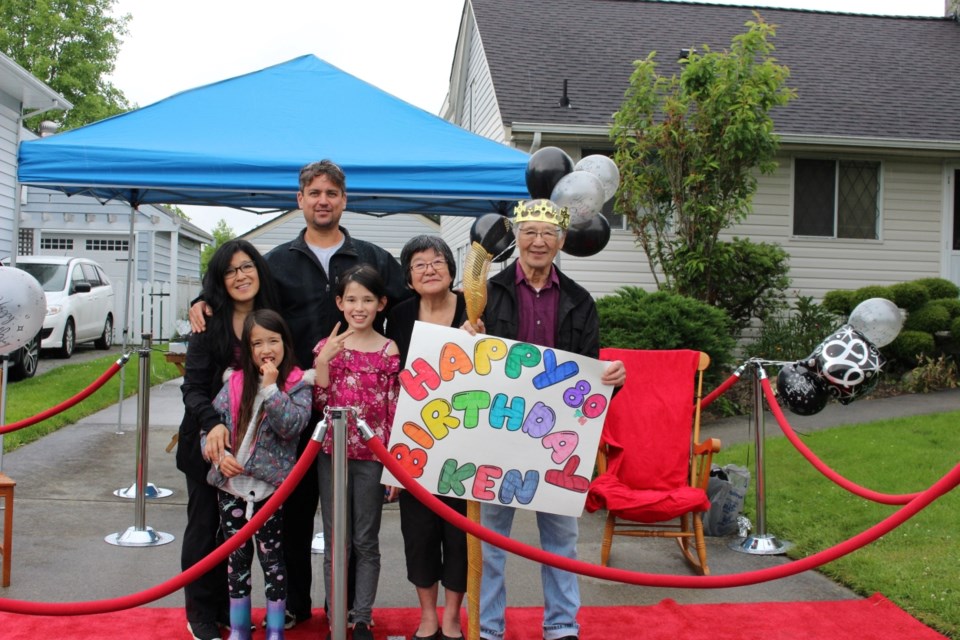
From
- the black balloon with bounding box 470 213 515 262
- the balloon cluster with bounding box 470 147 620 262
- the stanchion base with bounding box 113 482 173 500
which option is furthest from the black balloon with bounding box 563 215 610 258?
the stanchion base with bounding box 113 482 173 500

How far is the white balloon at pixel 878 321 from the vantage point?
4691 mm

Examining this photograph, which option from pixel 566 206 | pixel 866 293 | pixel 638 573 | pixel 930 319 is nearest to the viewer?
Result: pixel 638 573

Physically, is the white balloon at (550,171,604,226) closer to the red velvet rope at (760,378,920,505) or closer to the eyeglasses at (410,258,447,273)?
the eyeglasses at (410,258,447,273)

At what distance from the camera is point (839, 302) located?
11875mm

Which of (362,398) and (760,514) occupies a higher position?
(362,398)

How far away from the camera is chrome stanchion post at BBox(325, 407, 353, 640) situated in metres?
3.21

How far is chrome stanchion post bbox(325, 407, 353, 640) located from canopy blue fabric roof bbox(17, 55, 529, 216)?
314cm

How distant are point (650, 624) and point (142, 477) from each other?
9.58 feet

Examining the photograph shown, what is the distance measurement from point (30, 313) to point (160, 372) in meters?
9.76

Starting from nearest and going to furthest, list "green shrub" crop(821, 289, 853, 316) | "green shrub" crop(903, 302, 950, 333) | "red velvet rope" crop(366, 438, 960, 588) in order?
"red velvet rope" crop(366, 438, 960, 588), "green shrub" crop(903, 302, 950, 333), "green shrub" crop(821, 289, 853, 316)

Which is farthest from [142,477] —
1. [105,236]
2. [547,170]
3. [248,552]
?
[105,236]

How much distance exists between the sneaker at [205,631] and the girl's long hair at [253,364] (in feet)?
2.58

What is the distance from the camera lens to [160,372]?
14.2 m

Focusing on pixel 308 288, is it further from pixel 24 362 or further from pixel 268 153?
pixel 24 362
